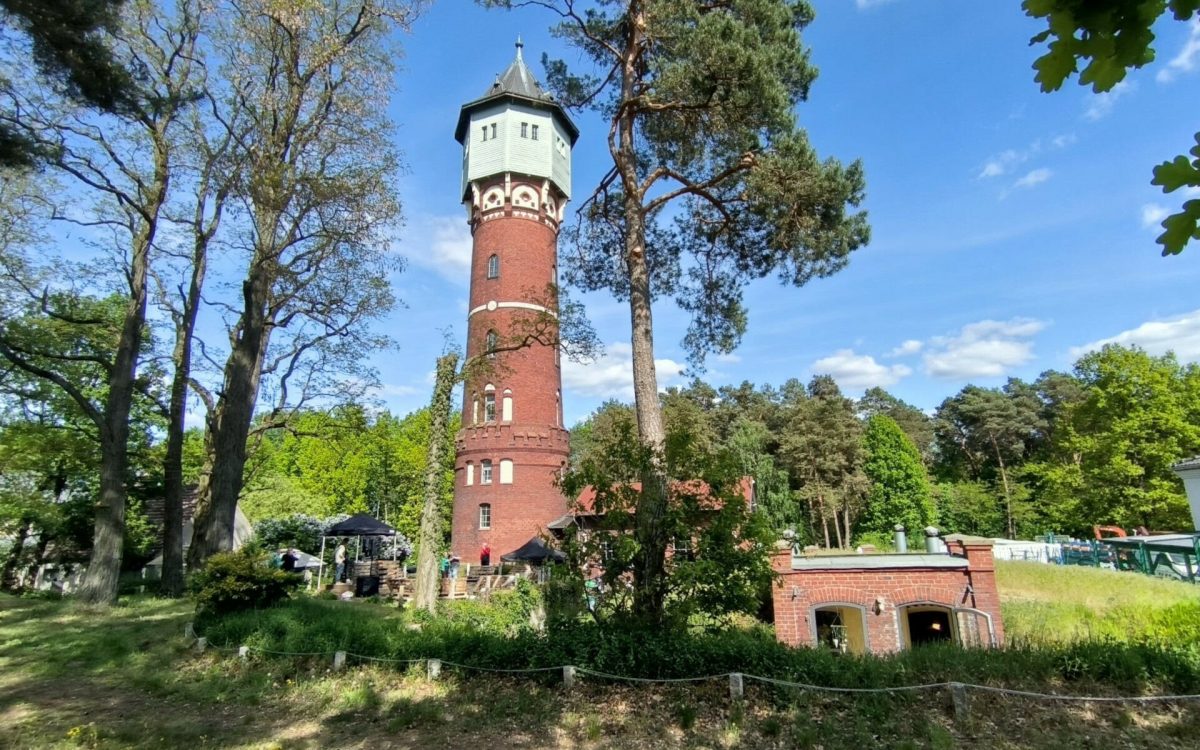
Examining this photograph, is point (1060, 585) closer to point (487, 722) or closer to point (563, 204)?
point (487, 722)

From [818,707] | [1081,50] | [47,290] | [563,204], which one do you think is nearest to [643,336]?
[818,707]

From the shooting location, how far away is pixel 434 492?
16.5 metres

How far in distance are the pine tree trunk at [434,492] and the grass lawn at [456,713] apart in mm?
6134

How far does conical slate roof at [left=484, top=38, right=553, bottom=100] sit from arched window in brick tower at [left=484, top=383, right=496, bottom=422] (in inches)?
526

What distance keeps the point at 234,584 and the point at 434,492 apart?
245 inches

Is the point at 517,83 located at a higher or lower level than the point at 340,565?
higher

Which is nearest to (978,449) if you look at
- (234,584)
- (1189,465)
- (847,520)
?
(847,520)

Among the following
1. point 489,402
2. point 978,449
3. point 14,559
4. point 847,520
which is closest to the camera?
point 14,559

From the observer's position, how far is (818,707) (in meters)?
6.07

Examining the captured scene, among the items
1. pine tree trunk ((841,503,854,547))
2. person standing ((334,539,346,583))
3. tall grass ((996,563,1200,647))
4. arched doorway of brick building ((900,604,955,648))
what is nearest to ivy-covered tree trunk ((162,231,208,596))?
person standing ((334,539,346,583))

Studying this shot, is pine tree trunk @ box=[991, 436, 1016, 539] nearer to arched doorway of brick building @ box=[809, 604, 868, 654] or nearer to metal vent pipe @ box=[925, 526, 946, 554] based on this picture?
metal vent pipe @ box=[925, 526, 946, 554]

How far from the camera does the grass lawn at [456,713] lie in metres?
5.46

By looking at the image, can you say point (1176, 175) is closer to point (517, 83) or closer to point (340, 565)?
point (340, 565)

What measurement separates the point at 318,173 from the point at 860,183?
12.6m
